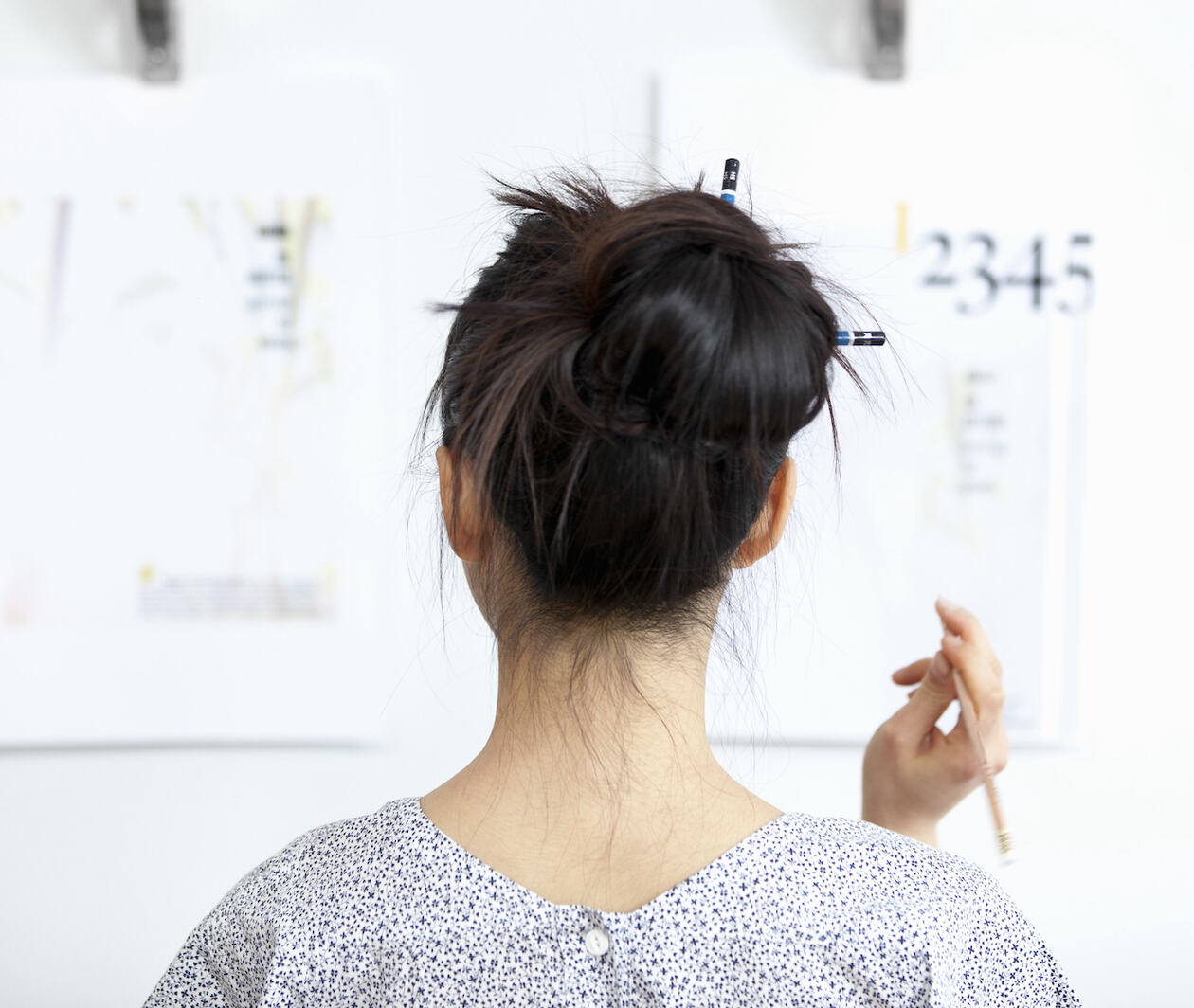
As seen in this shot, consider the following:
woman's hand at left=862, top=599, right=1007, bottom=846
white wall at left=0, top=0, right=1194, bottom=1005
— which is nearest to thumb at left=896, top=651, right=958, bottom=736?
woman's hand at left=862, top=599, right=1007, bottom=846

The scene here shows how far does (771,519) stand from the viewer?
601 millimetres

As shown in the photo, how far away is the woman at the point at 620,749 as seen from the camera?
509 mm

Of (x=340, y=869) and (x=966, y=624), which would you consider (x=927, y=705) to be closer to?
(x=966, y=624)

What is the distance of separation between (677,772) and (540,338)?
234 mm

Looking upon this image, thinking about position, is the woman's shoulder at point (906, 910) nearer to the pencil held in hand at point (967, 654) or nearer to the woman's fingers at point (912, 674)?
the pencil held in hand at point (967, 654)

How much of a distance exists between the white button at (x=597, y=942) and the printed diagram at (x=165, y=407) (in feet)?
2.54

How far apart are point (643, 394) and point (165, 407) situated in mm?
859

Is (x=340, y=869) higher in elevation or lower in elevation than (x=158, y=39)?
lower

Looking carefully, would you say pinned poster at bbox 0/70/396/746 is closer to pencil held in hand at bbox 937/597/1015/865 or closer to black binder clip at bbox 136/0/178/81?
black binder clip at bbox 136/0/178/81

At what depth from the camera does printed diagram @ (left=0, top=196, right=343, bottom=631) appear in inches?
47.3

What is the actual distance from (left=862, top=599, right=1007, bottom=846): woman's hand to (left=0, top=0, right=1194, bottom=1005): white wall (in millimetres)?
446

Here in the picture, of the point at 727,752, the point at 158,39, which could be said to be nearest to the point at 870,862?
the point at 727,752

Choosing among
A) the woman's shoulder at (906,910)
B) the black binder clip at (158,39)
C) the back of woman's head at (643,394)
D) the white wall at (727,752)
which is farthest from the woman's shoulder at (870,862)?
the black binder clip at (158,39)

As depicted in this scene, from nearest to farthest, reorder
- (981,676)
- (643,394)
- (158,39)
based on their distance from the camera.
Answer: (643,394) < (981,676) < (158,39)
